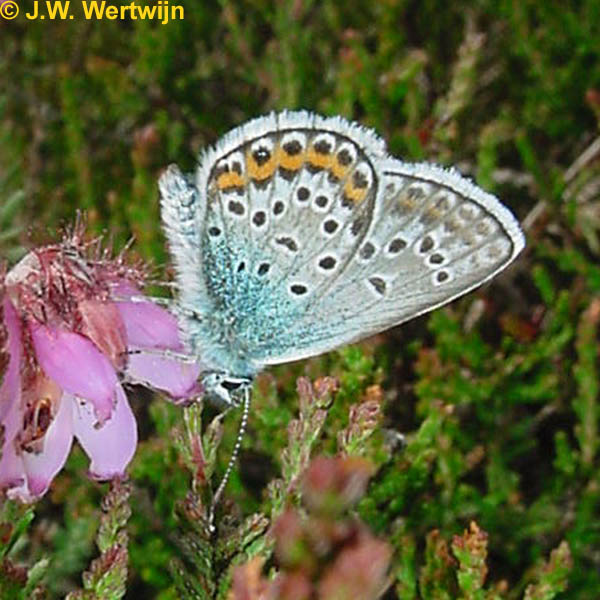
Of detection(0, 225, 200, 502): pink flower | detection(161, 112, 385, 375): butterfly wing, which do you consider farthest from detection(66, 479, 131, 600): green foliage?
detection(161, 112, 385, 375): butterfly wing

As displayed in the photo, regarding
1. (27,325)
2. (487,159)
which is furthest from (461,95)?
(27,325)

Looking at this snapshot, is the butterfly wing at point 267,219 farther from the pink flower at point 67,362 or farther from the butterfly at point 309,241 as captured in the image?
the pink flower at point 67,362

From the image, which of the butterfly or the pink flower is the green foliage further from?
the butterfly

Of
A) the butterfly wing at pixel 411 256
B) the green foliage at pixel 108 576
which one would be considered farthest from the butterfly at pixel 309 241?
the green foliage at pixel 108 576

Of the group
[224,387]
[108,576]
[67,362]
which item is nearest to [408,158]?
[224,387]

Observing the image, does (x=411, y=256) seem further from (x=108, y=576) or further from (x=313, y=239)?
(x=108, y=576)

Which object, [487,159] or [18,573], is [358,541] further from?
[487,159]
